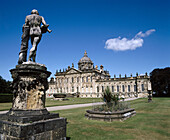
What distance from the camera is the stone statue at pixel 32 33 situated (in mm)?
5566

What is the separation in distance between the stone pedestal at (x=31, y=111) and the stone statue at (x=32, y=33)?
25.1 inches

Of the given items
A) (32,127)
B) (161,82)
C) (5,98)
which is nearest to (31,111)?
(32,127)

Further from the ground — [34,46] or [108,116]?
[34,46]

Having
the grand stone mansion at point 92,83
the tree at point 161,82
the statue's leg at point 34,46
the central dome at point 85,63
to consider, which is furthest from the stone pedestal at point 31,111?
the central dome at point 85,63

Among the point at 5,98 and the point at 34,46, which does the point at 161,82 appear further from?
the point at 34,46

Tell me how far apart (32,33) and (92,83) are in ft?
196

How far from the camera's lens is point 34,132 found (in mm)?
4230

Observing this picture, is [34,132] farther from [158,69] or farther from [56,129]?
[158,69]

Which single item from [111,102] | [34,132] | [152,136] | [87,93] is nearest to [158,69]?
[87,93]

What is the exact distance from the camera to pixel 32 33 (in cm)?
557

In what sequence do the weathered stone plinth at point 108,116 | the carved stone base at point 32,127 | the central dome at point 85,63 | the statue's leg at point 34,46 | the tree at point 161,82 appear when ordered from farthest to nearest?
the central dome at point 85,63, the tree at point 161,82, the weathered stone plinth at point 108,116, the statue's leg at point 34,46, the carved stone base at point 32,127

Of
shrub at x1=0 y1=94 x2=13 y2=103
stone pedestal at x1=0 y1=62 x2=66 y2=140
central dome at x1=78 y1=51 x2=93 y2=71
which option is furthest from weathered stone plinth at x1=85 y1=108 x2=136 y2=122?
central dome at x1=78 y1=51 x2=93 y2=71

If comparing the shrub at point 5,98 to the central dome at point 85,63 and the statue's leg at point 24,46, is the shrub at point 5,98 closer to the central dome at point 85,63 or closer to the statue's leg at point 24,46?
the statue's leg at point 24,46

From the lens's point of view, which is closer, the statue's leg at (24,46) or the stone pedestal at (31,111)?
the stone pedestal at (31,111)
